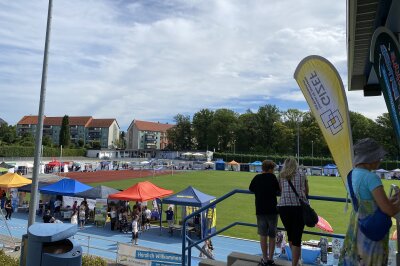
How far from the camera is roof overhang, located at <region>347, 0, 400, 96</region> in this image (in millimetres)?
4659

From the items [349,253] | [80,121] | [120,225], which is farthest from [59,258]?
[80,121]

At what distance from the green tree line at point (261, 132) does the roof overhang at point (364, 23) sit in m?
87.9

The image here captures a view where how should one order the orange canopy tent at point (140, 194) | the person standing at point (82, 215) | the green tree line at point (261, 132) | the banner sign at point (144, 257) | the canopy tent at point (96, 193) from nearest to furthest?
the banner sign at point (144, 257) → the orange canopy tent at point (140, 194) → the person standing at point (82, 215) → the canopy tent at point (96, 193) → the green tree line at point (261, 132)

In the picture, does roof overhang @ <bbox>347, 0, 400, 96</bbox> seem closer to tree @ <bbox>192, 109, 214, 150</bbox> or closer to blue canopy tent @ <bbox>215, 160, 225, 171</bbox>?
blue canopy tent @ <bbox>215, 160, 225, 171</bbox>

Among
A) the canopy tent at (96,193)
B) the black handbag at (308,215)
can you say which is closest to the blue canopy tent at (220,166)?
the canopy tent at (96,193)

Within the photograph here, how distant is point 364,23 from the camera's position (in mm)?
5473

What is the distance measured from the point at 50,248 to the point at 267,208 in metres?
3.03

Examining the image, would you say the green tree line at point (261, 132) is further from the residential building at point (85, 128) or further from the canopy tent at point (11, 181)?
the canopy tent at point (11, 181)

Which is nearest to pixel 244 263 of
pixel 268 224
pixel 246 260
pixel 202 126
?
pixel 246 260

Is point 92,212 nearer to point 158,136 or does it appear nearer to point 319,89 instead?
point 319,89

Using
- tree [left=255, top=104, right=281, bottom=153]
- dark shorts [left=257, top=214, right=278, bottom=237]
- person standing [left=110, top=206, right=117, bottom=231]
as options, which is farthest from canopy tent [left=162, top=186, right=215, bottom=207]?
tree [left=255, top=104, right=281, bottom=153]

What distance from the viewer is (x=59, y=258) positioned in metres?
4.64

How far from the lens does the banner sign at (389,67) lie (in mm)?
3755

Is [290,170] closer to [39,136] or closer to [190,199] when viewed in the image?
[39,136]
